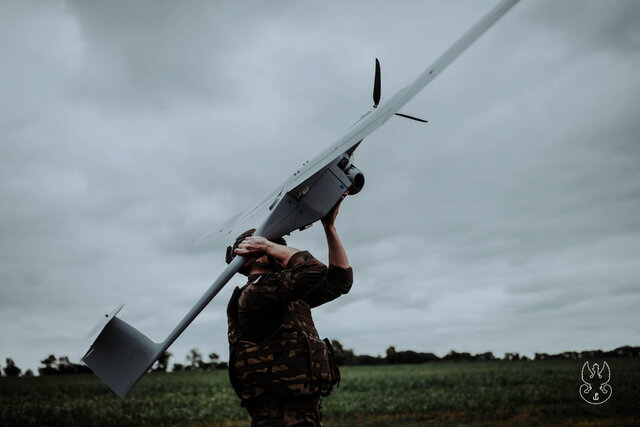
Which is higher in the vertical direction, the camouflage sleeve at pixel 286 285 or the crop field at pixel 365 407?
the camouflage sleeve at pixel 286 285

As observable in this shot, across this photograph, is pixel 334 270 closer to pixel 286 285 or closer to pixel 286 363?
pixel 286 285

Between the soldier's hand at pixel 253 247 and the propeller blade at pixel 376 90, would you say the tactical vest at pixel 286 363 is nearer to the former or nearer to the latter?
the soldier's hand at pixel 253 247

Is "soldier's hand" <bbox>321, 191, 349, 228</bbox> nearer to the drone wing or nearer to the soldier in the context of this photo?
the drone wing

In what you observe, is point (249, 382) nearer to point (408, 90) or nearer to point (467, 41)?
point (408, 90)

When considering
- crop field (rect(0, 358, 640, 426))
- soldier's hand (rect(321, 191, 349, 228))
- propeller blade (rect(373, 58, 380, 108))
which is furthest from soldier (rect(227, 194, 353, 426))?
crop field (rect(0, 358, 640, 426))

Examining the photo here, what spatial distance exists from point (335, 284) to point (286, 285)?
0.81m

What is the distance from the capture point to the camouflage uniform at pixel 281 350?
11.0 feet

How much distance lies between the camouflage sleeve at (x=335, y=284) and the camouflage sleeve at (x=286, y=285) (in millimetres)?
584

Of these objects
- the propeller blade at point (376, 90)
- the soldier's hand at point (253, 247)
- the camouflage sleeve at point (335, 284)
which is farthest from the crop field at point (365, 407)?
the soldier's hand at point (253, 247)

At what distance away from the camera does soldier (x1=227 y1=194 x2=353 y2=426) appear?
3.35 meters

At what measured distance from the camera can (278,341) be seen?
354cm

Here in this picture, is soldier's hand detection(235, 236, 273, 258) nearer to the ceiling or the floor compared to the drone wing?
nearer to the floor

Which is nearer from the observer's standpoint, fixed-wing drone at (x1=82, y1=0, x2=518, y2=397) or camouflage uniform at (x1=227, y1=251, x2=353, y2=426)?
camouflage uniform at (x1=227, y1=251, x2=353, y2=426)

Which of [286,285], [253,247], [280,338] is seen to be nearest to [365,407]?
[280,338]
